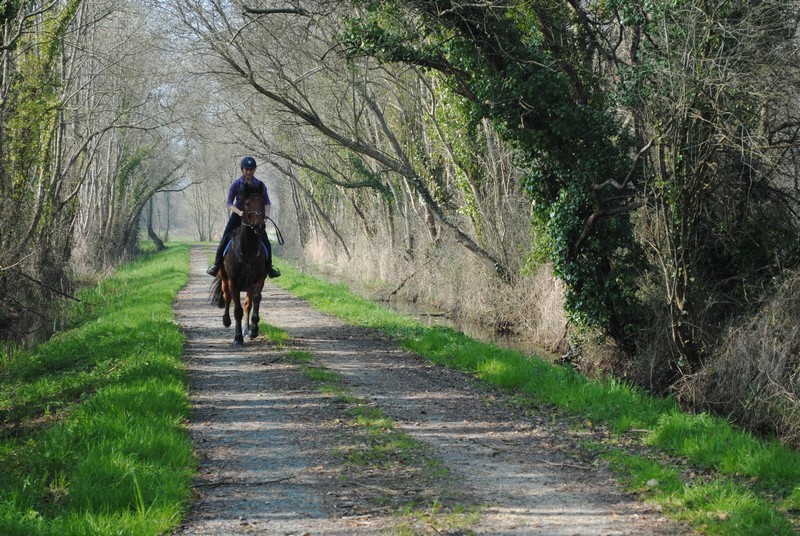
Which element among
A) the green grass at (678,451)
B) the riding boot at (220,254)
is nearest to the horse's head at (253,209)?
the riding boot at (220,254)

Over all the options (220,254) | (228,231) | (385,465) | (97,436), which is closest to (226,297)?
(220,254)

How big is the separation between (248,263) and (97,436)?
20.7 feet

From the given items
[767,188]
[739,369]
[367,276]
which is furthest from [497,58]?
[367,276]

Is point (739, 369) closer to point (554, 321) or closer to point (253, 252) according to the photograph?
point (554, 321)

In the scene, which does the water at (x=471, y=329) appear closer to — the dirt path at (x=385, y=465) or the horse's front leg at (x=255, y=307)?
the dirt path at (x=385, y=465)

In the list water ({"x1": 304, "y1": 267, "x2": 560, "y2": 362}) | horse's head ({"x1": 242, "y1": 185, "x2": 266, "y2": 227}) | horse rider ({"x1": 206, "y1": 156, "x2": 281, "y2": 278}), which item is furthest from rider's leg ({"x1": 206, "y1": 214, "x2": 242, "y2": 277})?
water ({"x1": 304, "y1": 267, "x2": 560, "y2": 362})

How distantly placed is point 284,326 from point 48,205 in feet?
28.3

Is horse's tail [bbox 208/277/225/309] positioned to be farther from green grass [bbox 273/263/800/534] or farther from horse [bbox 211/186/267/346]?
green grass [bbox 273/263/800/534]

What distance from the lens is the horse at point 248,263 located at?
12.8 meters

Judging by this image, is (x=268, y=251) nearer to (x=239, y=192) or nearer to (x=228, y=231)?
(x=228, y=231)

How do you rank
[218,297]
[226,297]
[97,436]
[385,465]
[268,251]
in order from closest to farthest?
[385,465]
[97,436]
[268,251]
[226,297]
[218,297]

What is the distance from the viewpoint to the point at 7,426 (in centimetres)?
931

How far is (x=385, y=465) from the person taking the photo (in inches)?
278

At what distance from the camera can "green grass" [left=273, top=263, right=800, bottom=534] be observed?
583cm
